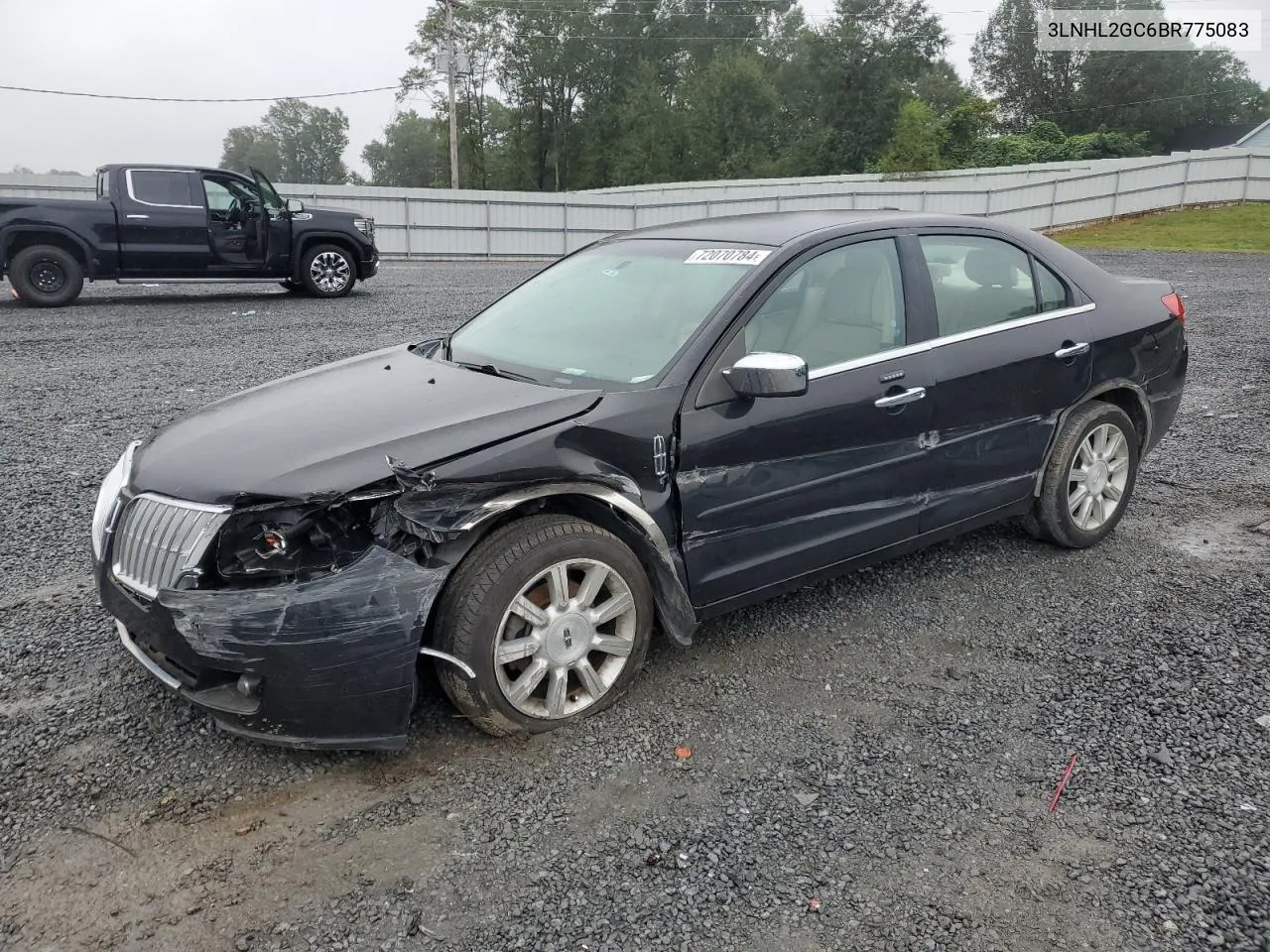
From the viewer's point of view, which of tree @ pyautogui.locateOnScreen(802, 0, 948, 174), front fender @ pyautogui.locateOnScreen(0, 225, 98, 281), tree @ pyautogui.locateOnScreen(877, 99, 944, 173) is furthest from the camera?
tree @ pyautogui.locateOnScreen(802, 0, 948, 174)

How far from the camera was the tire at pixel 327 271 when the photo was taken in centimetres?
1388

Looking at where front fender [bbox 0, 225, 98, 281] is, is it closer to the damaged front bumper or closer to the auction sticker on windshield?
the auction sticker on windshield

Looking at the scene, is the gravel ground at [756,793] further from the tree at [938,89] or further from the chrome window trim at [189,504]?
the tree at [938,89]

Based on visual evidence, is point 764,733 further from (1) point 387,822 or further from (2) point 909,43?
(2) point 909,43

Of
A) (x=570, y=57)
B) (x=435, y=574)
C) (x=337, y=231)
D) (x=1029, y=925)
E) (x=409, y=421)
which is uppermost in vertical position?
(x=570, y=57)

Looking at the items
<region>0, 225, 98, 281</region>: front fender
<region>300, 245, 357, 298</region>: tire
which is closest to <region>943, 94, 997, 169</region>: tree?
<region>300, 245, 357, 298</region>: tire

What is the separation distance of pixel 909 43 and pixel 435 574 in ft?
238

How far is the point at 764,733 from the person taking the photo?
120 inches

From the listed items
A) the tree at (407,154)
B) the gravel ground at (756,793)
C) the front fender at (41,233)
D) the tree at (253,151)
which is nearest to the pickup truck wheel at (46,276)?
the front fender at (41,233)

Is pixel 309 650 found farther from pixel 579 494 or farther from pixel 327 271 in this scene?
pixel 327 271

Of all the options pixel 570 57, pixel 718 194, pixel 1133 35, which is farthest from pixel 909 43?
pixel 718 194

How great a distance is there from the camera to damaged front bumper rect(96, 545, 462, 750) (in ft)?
8.49

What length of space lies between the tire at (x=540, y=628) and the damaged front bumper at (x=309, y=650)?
0.30 feet

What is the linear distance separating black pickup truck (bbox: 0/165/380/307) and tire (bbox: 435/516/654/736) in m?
11.8
